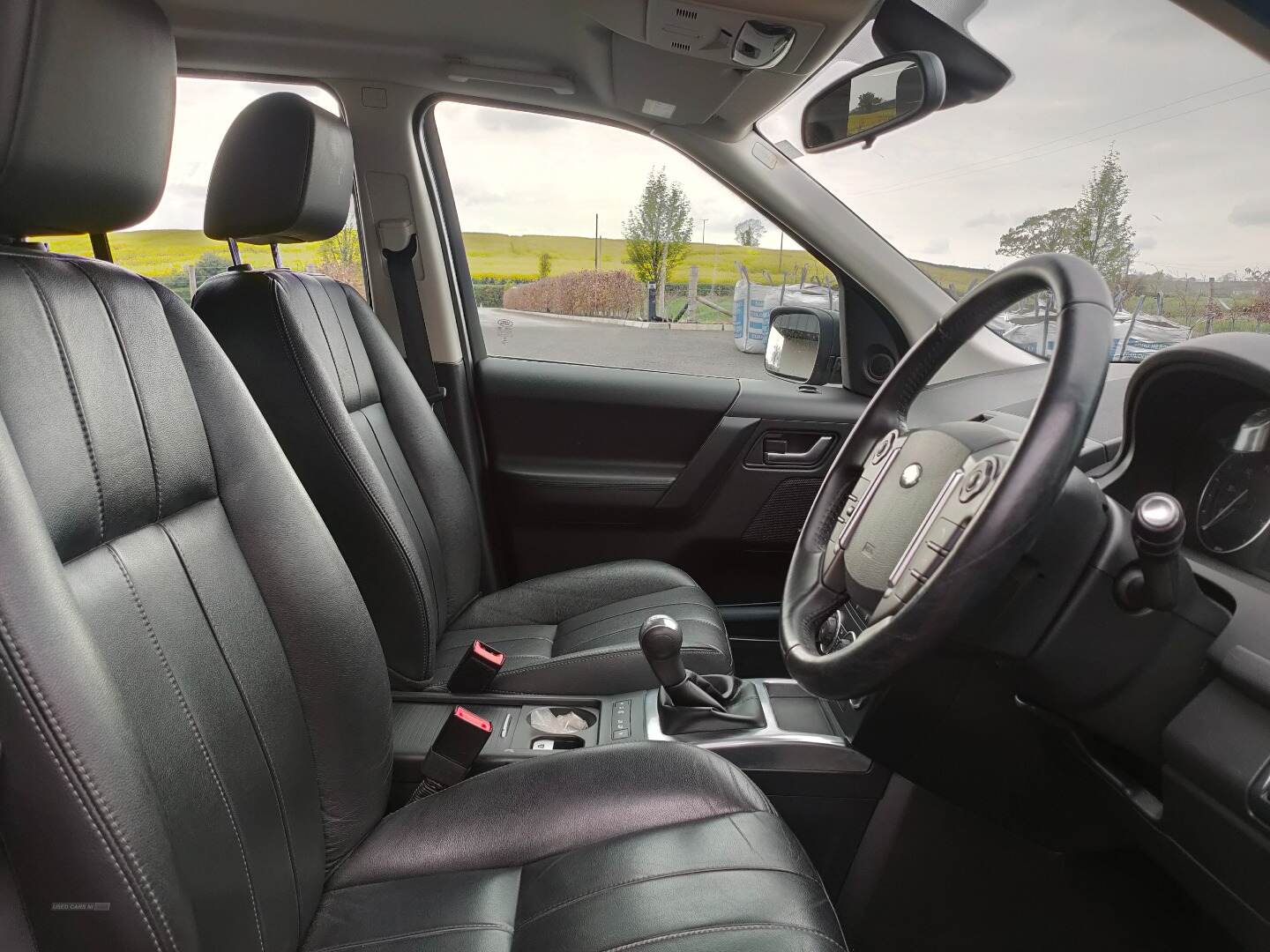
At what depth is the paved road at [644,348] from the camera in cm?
258

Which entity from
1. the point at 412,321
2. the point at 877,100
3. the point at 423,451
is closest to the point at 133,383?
the point at 423,451

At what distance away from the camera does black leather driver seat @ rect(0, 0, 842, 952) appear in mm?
704

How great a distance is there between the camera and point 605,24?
6.45ft

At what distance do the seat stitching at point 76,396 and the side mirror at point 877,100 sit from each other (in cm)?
145

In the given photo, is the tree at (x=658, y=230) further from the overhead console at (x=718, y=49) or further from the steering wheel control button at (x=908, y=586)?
the steering wheel control button at (x=908, y=586)

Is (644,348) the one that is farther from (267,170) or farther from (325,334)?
(267,170)

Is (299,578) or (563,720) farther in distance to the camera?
(563,720)

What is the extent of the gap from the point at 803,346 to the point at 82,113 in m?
1.86

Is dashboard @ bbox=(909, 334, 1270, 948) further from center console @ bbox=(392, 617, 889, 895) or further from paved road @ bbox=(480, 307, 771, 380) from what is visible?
paved road @ bbox=(480, 307, 771, 380)

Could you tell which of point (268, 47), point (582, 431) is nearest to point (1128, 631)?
point (582, 431)

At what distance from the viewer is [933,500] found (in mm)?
1011

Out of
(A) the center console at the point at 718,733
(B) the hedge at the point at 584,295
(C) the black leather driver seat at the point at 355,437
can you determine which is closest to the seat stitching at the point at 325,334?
(C) the black leather driver seat at the point at 355,437

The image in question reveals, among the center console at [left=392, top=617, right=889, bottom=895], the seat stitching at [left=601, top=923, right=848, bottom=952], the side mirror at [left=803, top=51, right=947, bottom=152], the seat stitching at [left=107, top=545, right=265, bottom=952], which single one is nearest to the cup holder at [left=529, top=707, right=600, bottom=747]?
the center console at [left=392, top=617, right=889, bottom=895]

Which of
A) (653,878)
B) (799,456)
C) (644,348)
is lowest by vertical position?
(653,878)
